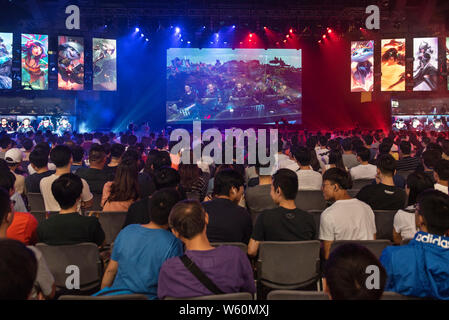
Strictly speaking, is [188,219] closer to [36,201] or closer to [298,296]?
[298,296]

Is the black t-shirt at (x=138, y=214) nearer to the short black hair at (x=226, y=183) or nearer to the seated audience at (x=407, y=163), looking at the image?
the short black hair at (x=226, y=183)

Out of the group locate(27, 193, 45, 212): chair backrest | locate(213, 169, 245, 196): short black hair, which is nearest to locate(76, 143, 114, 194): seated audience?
locate(27, 193, 45, 212): chair backrest

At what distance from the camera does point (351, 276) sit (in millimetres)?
1800

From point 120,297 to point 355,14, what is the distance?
17.4 metres

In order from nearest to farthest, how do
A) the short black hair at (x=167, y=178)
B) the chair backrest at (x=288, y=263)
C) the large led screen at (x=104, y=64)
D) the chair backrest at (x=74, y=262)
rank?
1. the chair backrest at (x=74, y=262)
2. the chair backrest at (x=288, y=263)
3. the short black hair at (x=167, y=178)
4. the large led screen at (x=104, y=64)

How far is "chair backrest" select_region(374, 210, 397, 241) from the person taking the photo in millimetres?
4195

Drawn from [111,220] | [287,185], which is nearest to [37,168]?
[111,220]

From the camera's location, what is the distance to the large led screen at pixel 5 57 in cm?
1741

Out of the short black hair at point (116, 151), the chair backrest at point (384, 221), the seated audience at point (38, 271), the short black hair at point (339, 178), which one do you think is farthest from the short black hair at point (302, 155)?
the seated audience at point (38, 271)

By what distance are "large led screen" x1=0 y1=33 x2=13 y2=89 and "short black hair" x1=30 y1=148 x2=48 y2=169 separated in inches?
568

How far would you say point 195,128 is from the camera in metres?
21.3

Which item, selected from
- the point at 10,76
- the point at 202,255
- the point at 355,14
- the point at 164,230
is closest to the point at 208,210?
the point at 164,230

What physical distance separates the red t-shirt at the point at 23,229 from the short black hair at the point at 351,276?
2.72 meters
